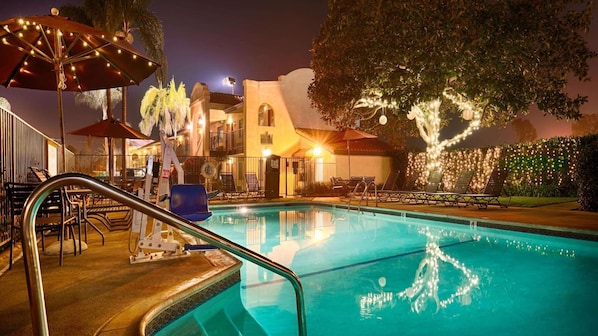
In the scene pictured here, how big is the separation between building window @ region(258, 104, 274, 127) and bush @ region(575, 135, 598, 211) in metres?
16.1

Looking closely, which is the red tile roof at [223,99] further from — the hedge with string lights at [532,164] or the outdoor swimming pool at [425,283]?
the outdoor swimming pool at [425,283]

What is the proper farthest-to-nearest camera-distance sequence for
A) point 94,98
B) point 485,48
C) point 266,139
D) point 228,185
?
point 94,98 < point 266,139 < point 228,185 < point 485,48

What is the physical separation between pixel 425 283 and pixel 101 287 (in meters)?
4.20

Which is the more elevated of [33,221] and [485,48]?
[485,48]

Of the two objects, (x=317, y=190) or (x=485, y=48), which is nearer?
(x=485, y=48)

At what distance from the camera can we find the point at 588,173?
10.2 m

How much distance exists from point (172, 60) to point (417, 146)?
50.6 ft

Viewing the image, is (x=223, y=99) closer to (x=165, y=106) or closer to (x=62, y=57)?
(x=165, y=106)

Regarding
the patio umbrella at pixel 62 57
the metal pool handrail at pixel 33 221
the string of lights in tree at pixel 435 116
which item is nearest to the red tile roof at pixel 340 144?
the string of lights in tree at pixel 435 116

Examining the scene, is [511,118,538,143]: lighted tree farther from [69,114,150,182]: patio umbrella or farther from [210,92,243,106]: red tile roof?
[69,114,150,182]: patio umbrella

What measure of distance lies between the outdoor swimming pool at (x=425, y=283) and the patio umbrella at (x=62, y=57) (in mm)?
3964

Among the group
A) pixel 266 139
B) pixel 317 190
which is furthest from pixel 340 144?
pixel 266 139

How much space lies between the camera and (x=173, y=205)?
17.0 ft

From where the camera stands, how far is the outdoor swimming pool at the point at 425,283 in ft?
12.9
